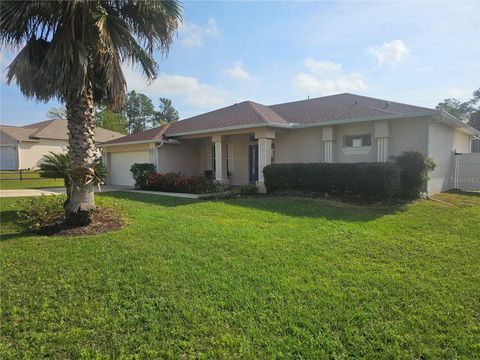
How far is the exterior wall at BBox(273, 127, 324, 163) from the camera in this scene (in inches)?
569

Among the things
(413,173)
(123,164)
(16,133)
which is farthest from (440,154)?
(16,133)

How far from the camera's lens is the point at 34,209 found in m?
7.59

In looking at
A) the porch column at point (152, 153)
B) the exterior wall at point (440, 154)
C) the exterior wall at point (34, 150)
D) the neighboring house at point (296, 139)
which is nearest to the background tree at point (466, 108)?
the neighboring house at point (296, 139)

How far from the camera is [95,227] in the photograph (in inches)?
289

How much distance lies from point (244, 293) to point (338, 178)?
28.4 ft

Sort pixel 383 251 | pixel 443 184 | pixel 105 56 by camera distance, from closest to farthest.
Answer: pixel 383 251, pixel 105 56, pixel 443 184

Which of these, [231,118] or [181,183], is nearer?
[181,183]

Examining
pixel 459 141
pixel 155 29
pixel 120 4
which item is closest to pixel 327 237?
pixel 155 29

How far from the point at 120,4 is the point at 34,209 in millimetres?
5508

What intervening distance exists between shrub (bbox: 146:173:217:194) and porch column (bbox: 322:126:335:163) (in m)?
5.55

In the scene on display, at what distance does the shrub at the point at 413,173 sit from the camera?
416 inches

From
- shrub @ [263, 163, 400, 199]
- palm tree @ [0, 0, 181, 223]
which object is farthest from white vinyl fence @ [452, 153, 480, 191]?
palm tree @ [0, 0, 181, 223]

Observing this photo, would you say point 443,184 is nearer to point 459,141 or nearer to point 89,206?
point 459,141

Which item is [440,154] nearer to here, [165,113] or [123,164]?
[123,164]
